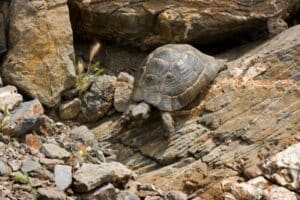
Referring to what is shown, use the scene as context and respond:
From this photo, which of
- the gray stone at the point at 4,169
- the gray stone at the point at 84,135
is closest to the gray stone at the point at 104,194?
the gray stone at the point at 4,169

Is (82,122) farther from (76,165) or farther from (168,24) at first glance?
(168,24)

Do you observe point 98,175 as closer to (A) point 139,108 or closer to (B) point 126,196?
(B) point 126,196

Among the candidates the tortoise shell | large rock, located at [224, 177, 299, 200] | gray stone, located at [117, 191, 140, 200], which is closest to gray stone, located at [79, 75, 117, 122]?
the tortoise shell

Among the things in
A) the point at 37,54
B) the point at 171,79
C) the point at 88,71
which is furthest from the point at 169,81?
the point at 37,54

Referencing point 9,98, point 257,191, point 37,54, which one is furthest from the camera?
point 37,54

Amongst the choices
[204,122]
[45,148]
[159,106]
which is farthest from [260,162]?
[45,148]

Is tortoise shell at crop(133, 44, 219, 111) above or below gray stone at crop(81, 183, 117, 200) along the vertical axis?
above

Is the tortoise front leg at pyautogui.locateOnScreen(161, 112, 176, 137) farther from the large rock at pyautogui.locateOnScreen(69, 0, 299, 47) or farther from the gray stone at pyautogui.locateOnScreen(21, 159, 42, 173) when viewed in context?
the gray stone at pyautogui.locateOnScreen(21, 159, 42, 173)
